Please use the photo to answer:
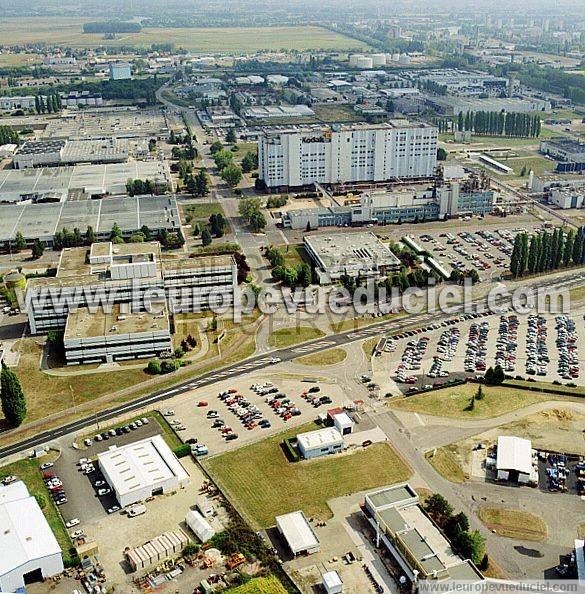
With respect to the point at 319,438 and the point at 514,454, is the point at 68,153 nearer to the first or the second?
the point at 319,438

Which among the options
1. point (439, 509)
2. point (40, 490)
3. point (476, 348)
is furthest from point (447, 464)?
point (40, 490)

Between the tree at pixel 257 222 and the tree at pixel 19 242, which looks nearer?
the tree at pixel 19 242

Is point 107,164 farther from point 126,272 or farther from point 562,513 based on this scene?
point 562,513

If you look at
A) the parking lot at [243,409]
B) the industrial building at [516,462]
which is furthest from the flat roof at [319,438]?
the industrial building at [516,462]

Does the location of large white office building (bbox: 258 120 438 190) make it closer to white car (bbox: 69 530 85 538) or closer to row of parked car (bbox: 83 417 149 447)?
row of parked car (bbox: 83 417 149 447)

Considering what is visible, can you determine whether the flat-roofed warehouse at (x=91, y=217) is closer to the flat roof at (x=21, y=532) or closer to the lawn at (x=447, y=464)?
the flat roof at (x=21, y=532)
